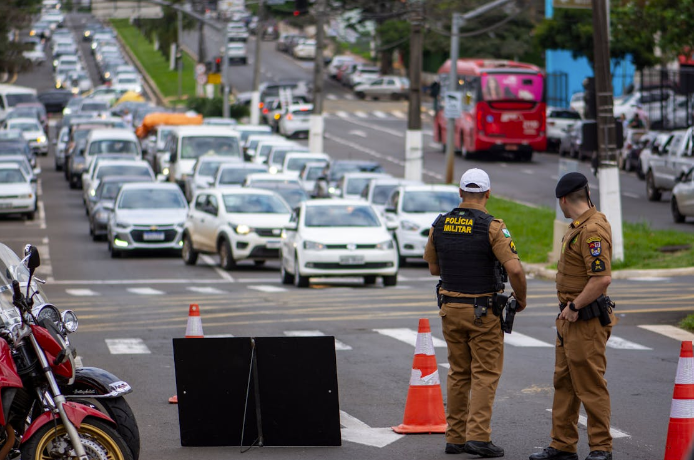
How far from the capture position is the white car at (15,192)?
37281mm

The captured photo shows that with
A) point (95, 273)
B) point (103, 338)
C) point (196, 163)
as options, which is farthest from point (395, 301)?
point (196, 163)

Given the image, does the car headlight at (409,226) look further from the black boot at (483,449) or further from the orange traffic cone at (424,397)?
the black boot at (483,449)

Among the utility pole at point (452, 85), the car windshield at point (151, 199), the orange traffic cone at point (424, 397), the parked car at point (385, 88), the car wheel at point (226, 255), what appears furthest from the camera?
the parked car at point (385, 88)

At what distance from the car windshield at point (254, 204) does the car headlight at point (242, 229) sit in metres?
0.89

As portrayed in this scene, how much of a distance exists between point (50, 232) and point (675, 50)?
23223mm

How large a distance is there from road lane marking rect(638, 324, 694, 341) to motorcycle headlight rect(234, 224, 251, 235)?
38.9 feet

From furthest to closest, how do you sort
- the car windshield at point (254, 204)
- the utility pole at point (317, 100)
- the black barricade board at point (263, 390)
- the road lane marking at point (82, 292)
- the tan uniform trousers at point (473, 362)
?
the utility pole at point (317, 100), the car windshield at point (254, 204), the road lane marking at point (82, 292), the black barricade board at point (263, 390), the tan uniform trousers at point (473, 362)

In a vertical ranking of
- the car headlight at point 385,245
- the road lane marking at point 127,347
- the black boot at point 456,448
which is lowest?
the car headlight at point 385,245

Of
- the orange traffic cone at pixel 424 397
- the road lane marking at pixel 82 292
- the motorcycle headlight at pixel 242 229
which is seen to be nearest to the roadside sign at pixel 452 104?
the motorcycle headlight at pixel 242 229

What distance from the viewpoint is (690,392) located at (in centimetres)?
877

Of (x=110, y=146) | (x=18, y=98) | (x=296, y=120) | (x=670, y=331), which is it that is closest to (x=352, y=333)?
(x=670, y=331)

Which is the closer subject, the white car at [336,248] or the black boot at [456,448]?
the black boot at [456,448]

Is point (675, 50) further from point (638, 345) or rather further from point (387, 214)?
point (638, 345)

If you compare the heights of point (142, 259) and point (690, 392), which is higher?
point (690, 392)
